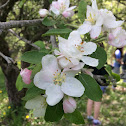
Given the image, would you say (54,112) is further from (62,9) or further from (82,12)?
(62,9)

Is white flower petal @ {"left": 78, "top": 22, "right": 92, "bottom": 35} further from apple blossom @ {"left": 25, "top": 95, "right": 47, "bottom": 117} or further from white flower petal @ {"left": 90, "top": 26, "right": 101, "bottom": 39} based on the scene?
apple blossom @ {"left": 25, "top": 95, "right": 47, "bottom": 117}

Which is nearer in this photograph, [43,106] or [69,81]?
[69,81]

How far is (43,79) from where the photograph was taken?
666mm

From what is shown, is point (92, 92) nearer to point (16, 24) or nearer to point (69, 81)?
point (69, 81)

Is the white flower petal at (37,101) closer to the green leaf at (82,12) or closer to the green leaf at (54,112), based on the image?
the green leaf at (54,112)

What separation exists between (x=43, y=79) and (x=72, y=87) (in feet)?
0.42

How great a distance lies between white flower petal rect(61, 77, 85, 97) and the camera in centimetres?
65

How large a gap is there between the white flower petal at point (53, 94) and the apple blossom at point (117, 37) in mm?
360

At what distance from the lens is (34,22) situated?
4.49 feet

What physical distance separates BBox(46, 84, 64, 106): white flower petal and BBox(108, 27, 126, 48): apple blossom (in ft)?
1.18

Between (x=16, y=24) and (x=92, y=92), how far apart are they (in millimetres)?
757

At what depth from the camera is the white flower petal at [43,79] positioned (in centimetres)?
65

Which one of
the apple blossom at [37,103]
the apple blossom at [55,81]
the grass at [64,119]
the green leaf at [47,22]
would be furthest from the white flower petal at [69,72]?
the grass at [64,119]

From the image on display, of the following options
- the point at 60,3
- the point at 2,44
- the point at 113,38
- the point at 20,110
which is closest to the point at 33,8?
the point at 2,44
